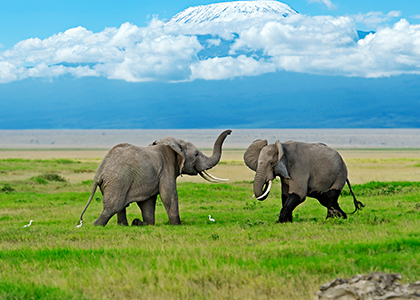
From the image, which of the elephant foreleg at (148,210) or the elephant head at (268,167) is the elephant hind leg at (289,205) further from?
the elephant foreleg at (148,210)

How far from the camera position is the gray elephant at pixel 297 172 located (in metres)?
14.1

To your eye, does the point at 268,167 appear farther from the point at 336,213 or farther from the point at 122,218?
the point at 122,218

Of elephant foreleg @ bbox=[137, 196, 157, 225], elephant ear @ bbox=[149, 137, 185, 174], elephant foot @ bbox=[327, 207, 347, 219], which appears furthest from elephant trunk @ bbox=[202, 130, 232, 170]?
elephant foot @ bbox=[327, 207, 347, 219]

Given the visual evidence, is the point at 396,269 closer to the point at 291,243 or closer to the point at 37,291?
the point at 291,243

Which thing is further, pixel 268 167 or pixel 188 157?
pixel 188 157

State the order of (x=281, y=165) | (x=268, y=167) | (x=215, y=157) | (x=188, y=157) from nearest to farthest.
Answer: (x=281, y=165)
(x=268, y=167)
(x=188, y=157)
(x=215, y=157)

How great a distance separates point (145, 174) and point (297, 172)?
14.1 feet

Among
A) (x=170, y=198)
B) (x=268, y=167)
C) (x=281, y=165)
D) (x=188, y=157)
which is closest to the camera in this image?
(x=281, y=165)

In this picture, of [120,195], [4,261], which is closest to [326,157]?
[120,195]

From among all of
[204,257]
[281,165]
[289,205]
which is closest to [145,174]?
[281,165]

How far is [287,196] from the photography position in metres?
14.7

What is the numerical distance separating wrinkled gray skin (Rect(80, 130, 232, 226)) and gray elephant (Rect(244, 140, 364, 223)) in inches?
59.0

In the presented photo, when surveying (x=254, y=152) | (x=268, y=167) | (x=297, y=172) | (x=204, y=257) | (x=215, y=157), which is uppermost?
(x=254, y=152)

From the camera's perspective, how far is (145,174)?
14.5 meters
